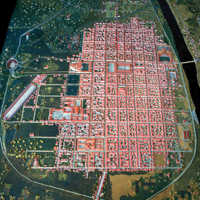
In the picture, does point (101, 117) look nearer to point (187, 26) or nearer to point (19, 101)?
point (19, 101)

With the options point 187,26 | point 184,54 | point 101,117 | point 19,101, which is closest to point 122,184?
point 101,117

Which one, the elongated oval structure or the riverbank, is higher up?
the riverbank

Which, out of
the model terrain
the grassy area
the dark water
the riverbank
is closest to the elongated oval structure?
the model terrain

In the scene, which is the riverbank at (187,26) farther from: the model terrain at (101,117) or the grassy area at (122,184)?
the grassy area at (122,184)

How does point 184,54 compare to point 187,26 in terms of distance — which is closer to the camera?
point 184,54

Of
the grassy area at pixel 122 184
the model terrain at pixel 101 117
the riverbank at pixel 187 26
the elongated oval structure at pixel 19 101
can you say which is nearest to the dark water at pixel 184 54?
the riverbank at pixel 187 26

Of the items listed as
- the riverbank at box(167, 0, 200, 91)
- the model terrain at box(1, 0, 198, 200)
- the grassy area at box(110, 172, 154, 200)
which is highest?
the riverbank at box(167, 0, 200, 91)

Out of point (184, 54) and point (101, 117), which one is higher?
point (184, 54)

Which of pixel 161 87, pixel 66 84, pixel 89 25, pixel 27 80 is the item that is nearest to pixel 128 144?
pixel 161 87

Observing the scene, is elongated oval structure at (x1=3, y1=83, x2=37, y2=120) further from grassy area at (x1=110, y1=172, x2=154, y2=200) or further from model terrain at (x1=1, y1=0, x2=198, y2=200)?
grassy area at (x1=110, y1=172, x2=154, y2=200)
